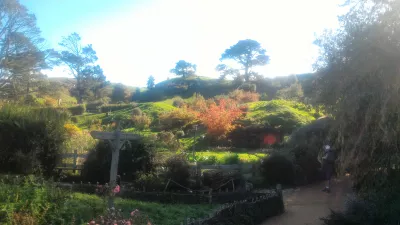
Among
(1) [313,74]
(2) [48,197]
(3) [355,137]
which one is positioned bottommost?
(2) [48,197]

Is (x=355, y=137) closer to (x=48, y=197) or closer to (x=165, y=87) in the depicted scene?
(x=48, y=197)

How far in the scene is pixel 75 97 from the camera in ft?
157

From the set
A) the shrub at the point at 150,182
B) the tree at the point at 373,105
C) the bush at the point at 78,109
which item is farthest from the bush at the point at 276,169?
the bush at the point at 78,109

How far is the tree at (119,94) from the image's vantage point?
54188 mm

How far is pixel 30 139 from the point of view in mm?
13875

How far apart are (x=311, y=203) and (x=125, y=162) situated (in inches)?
265

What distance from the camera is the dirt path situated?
949 cm

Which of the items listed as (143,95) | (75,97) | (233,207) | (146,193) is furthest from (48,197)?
(143,95)

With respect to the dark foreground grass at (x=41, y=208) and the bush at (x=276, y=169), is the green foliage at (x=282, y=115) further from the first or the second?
the dark foreground grass at (x=41, y=208)

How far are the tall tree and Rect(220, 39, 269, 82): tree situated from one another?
1406 inches

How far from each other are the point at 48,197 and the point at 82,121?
30.0 m

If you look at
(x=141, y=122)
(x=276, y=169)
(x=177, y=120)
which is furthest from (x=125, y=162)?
(x=141, y=122)

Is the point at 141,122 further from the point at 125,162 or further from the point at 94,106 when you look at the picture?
the point at 125,162

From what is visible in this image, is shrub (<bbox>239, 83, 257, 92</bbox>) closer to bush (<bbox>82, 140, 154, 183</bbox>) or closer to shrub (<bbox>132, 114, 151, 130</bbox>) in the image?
shrub (<bbox>132, 114, 151, 130</bbox>)
